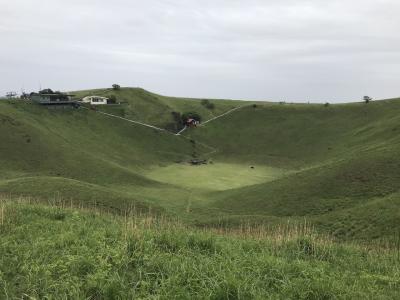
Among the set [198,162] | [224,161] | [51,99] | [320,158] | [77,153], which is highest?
[51,99]

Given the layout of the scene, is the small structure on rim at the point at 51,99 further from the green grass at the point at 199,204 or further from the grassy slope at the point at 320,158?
the grassy slope at the point at 320,158

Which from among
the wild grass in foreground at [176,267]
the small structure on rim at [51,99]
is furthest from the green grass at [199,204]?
the small structure on rim at [51,99]

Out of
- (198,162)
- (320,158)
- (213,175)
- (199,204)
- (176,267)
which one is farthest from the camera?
(198,162)

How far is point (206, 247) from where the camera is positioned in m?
15.4

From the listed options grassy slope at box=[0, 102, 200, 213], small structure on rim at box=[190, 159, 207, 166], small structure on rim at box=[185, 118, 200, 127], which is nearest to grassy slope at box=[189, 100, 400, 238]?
small structure on rim at box=[185, 118, 200, 127]

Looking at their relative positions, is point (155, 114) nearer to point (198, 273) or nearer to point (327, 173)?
point (327, 173)

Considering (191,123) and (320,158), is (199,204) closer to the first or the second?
(320,158)

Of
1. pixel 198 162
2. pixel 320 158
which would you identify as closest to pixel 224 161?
pixel 198 162

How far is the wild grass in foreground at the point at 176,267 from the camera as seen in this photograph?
36.9 ft

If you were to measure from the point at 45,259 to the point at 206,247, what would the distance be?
5.22m

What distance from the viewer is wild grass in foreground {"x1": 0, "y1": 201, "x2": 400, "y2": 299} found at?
36.9ft

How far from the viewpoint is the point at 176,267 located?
12.6 metres

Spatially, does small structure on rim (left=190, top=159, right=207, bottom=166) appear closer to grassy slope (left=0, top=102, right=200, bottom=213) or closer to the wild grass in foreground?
grassy slope (left=0, top=102, right=200, bottom=213)

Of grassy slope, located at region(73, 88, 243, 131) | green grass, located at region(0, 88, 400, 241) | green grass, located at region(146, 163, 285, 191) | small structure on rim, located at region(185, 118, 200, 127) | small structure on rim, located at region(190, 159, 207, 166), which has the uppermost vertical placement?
grassy slope, located at region(73, 88, 243, 131)
